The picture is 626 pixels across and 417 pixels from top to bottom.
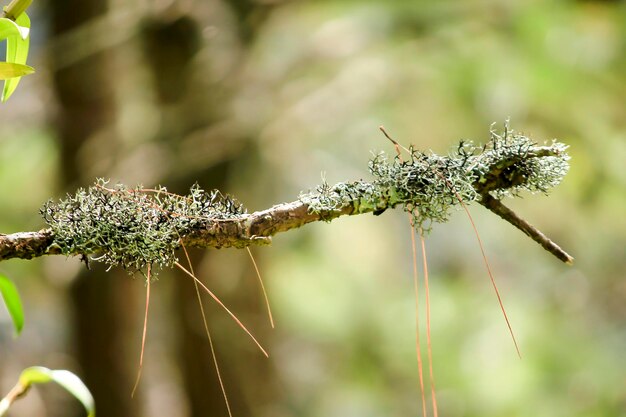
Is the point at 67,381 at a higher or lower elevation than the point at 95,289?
lower

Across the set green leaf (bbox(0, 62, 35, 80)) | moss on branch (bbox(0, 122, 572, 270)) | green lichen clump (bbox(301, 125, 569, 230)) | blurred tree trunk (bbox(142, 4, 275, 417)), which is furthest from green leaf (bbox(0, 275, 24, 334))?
blurred tree trunk (bbox(142, 4, 275, 417))

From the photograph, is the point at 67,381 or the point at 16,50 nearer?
the point at 67,381

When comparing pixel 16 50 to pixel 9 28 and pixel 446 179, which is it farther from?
pixel 446 179

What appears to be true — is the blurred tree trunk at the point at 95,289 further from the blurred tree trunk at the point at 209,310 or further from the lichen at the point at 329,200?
the lichen at the point at 329,200

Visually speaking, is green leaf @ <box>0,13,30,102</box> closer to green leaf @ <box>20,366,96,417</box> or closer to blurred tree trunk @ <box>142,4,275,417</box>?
green leaf @ <box>20,366,96,417</box>

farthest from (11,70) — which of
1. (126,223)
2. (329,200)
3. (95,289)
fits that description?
(95,289)

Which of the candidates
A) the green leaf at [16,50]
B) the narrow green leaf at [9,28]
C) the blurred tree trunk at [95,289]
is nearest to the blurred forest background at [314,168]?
the blurred tree trunk at [95,289]

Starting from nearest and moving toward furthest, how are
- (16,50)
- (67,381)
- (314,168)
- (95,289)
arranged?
(67,381) → (16,50) → (95,289) → (314,168)
